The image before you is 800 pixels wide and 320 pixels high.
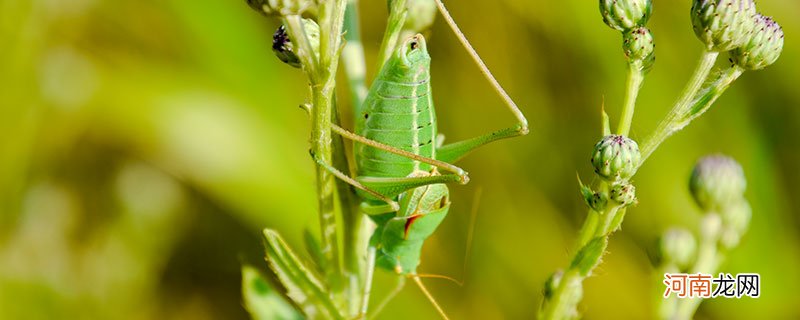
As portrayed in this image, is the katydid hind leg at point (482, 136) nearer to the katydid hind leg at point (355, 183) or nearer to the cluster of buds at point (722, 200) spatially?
the katydid hind leg at point (355, 183)

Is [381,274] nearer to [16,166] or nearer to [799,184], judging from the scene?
[16,166]

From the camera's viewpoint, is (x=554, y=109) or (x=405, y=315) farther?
(x=554, y=109)

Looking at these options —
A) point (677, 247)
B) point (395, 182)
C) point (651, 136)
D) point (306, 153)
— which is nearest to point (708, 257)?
point (677, 247)

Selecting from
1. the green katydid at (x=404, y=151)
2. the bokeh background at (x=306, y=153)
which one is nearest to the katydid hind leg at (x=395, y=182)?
the green katydid at (x=404, y=151)


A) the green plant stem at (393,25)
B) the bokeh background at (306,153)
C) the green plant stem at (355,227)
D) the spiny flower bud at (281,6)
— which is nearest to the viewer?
the spiny flower bud at (281,6)

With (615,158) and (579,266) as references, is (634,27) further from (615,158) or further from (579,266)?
(579,266)

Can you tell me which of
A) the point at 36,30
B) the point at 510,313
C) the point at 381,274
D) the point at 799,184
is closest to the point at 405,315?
the point at 381,274
